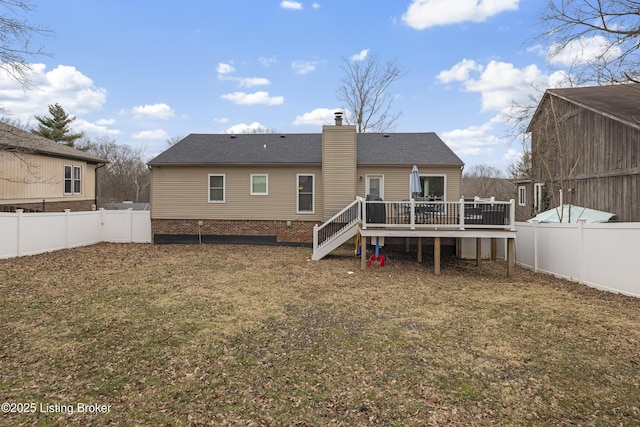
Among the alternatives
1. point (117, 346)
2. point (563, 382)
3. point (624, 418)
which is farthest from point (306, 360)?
point (624, 418)

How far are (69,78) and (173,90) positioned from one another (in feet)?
21.2

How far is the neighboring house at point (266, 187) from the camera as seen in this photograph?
44.1 feet

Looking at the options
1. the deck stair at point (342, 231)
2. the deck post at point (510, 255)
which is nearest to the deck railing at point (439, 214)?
the deck post at point (510, 255)

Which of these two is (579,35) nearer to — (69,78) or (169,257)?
(169,257)

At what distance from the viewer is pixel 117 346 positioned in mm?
4363

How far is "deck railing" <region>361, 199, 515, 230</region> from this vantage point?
30.5ft

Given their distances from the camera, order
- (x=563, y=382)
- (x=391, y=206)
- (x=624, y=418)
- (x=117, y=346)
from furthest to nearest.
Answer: (x=391, y=206) < (x=117, y=346) < (x=563, y=382) < (x=624, y=418)

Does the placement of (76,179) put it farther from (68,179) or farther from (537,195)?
(537,195)

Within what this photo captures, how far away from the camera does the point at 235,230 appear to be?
46.2 feet

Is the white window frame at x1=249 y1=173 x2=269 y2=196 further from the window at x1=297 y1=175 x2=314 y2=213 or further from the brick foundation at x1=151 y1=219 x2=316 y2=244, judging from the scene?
the window at x1=297 y1=175 x2=314 y2=213

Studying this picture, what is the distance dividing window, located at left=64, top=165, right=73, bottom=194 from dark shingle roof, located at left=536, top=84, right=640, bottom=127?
25.0 meters

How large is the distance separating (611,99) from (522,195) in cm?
936

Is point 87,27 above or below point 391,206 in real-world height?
above

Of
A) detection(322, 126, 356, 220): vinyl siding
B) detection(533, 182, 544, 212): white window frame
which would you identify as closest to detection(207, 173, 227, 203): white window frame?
detection(322, 126, 356, 220): vinyl siding
